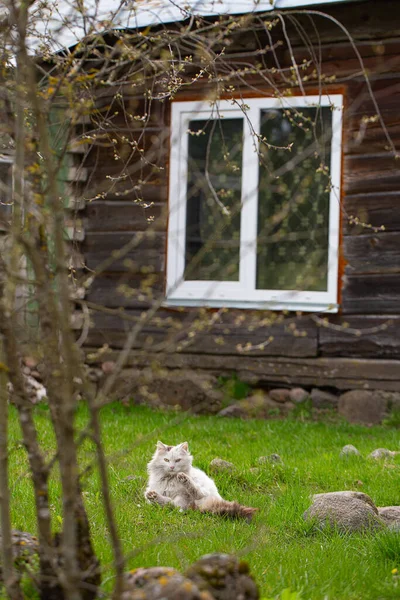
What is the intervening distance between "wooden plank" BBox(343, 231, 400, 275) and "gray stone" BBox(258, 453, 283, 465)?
8.51ft

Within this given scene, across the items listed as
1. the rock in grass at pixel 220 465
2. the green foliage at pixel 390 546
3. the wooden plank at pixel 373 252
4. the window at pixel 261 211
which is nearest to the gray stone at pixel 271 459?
the rock in grass at pixel 220 465

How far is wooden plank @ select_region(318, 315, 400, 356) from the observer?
8.05 m

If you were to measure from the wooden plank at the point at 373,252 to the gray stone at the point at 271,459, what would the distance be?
259 cm

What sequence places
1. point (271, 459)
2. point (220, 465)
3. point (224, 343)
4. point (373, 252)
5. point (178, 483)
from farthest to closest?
point (224, 343) < point (373, 252) < point (271, 459) < point (220, 465) < point (178, 483)

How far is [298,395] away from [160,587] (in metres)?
6.08

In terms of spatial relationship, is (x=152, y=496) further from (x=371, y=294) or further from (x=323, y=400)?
(x=371, y=294)

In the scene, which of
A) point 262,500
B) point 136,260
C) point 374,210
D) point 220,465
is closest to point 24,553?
point 262,500

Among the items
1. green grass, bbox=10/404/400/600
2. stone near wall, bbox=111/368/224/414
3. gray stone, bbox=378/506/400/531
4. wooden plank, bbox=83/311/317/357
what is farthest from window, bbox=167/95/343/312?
gray stone, bbox=378/506/400/531

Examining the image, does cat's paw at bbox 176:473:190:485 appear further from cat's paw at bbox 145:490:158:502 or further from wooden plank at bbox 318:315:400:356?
wooden plank at bbox 318:315:400:356

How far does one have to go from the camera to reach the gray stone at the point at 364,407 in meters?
8.10

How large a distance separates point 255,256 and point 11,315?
6.19 metres

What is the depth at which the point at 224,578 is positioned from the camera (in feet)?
8.86

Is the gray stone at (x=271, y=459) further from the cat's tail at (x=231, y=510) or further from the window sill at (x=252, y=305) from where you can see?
the window sill at (x=252, y=305)

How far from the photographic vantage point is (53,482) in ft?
17.6
